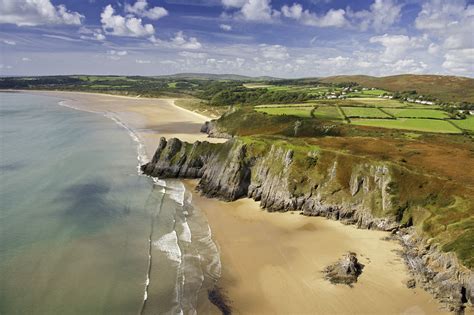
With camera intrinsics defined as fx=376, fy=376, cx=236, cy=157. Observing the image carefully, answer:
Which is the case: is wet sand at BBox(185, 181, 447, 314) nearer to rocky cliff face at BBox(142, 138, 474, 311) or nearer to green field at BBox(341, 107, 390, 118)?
rocky cliff face at BBox(142, 138, 474, 311)

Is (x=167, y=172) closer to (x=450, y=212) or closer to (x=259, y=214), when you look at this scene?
(x=259, y=214)

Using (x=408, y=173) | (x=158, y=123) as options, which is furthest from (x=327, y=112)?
(x=408, y=173)

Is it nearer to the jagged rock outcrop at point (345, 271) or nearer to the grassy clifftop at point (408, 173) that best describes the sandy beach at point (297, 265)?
the jagged rock outcrop at point (345, 271)

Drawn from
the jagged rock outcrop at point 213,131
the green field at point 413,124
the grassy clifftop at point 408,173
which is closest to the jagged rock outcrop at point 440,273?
the grassy clifftop at point 408,173

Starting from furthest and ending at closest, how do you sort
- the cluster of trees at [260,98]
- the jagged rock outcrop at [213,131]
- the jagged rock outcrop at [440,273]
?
1. the cluster of trees at [260,98]
2. the jagged rock outcrop at [213,131]
3. the jagged rock outcrop at [440,273]

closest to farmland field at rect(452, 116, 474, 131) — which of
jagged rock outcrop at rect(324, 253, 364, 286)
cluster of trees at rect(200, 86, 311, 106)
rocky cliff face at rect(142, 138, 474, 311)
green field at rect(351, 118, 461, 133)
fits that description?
green field at rect(351, 118, 461, 133)

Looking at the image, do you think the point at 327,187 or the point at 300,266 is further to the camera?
the point at 327,187

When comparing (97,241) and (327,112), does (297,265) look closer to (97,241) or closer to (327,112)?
(97,241)
